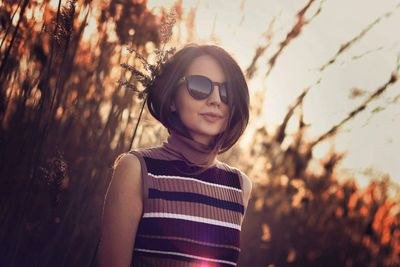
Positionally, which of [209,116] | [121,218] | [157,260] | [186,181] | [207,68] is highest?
[207,68]

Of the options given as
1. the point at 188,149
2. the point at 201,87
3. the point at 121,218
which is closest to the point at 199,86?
the point at 201,87

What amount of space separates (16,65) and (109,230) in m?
1.12

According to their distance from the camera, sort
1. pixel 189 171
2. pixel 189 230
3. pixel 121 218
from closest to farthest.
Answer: pixel 121 218 < pixel 189 230 < pixel 189 171

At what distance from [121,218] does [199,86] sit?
457 millimetres

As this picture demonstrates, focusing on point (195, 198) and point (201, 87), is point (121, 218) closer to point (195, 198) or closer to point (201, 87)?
point (195, 198)

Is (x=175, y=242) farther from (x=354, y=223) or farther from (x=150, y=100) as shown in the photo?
(x=354, y=223)

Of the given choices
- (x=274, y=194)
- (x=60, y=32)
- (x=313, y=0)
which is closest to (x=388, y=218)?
(x=274, y=194)

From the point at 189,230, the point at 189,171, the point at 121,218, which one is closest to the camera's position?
the point at 121,218

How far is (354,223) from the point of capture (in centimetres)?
385

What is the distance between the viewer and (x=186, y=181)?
5.37 ft

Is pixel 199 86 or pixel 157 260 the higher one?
pixel 199 86

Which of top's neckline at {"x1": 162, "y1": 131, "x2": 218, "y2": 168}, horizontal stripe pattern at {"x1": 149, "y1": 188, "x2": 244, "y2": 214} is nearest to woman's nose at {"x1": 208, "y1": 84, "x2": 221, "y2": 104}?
top's neckline at {"x1": 162, "y1": 131, "x2": 218, "y2": 168}

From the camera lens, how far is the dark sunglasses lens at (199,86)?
1635 mm

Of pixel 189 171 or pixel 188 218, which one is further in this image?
pixel 189 171
